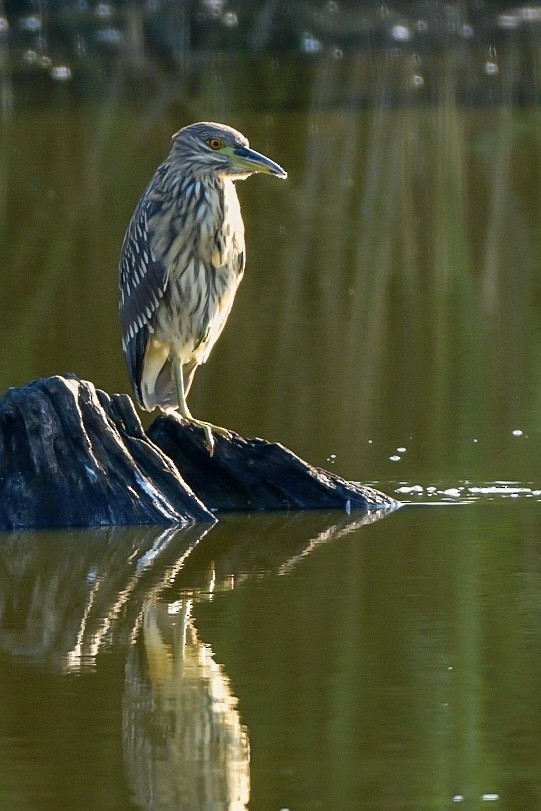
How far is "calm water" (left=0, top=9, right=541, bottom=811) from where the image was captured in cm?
489

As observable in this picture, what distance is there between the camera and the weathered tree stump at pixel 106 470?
25.0 ft

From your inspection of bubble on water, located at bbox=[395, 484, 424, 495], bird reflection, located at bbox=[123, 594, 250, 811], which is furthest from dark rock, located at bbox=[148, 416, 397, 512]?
bird reflection, located at bbox=[123, 594, 250, 811]

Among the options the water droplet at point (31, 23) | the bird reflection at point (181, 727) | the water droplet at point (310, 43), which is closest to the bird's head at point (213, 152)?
the bird reflection at point (181, 727)

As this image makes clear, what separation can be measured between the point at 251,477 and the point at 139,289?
1100mm

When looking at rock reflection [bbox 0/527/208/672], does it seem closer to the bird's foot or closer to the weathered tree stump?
the weathered tree stump

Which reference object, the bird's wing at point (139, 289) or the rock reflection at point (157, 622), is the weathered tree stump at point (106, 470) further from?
the bird's wing at point (139, 289)

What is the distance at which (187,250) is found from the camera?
27.8ft

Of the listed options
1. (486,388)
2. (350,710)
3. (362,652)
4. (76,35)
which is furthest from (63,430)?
(76,35)

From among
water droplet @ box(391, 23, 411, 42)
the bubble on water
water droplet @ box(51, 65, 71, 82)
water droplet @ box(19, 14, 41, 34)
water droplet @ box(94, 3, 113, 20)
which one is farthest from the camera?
water droplet @ box(94, 3, 113, 20)

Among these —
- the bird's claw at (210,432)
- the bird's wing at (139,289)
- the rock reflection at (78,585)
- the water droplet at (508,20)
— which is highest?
the water droplet at (508,20)

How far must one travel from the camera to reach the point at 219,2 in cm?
3644

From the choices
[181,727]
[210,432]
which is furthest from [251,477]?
[181,727]

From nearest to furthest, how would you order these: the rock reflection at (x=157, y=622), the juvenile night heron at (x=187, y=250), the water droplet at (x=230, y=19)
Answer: the rock reflection at (x=157, y=622)
the juvenile night heron at (x=187, y=250)
the water droplet at (x=230, y=19)

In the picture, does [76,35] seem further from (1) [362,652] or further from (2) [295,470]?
(1) [362,652]
